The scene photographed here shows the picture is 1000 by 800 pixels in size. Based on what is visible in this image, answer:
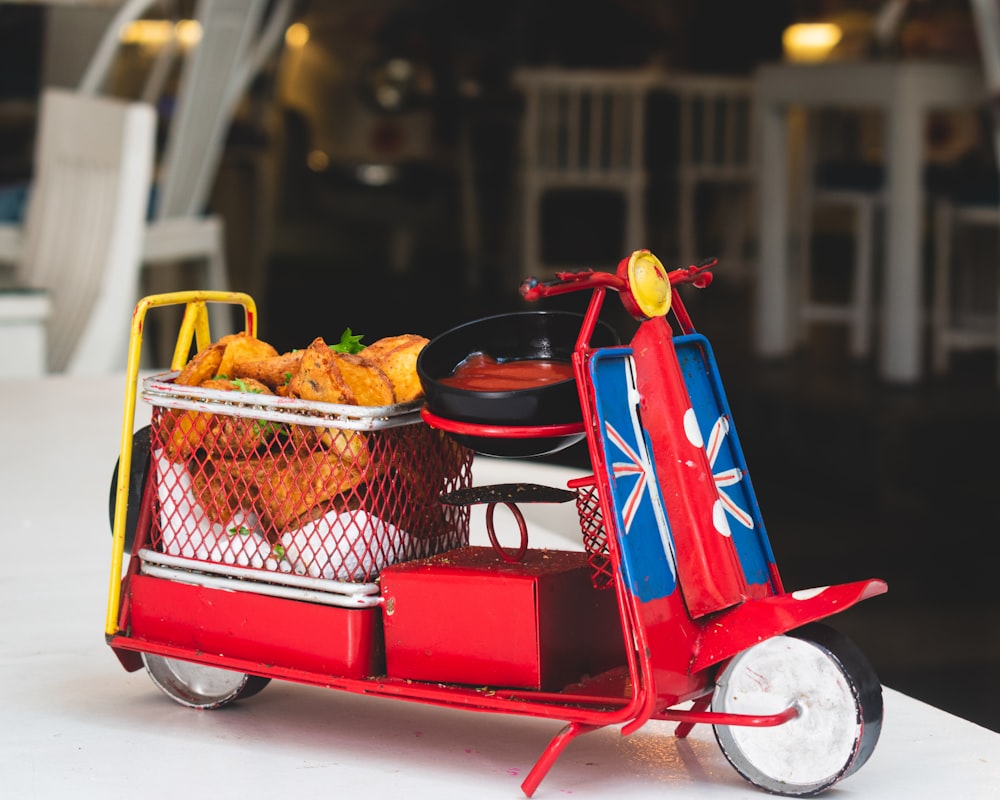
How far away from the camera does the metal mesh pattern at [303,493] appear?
Result: 0.87 m

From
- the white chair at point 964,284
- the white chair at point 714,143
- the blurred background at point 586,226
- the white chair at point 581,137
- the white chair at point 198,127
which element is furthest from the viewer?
the white chair at point 714,143

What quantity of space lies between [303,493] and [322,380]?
0.07m

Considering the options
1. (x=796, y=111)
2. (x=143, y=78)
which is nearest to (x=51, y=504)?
(x=143, y=78)

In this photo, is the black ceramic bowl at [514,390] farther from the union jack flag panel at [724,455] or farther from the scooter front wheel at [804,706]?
the scooter front wheel at [804,706]

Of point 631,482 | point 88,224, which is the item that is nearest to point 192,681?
point 631,482

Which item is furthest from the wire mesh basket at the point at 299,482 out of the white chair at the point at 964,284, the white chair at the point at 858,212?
the white chair at the point at 858,212

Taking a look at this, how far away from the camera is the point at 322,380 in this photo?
88 centimetres

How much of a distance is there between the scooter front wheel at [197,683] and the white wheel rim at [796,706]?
0.31 metres

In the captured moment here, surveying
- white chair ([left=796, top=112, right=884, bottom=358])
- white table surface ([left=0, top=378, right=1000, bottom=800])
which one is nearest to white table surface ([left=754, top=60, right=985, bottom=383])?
white chair ([left=796, top=112, right=884, bottom=358])

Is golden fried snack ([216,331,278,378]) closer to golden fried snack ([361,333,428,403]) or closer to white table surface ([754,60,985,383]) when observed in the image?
golden fried snack ([361,333,428,403])

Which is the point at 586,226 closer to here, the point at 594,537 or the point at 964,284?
the point at 964,284

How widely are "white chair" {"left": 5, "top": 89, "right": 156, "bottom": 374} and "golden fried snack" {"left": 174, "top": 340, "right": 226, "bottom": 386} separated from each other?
1505 millimetres

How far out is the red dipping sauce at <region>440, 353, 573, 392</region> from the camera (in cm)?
83

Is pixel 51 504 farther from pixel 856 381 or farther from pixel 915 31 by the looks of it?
pixel 915 31
